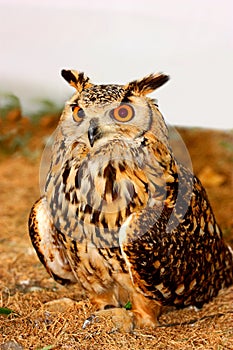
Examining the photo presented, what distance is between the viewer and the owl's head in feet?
5.95

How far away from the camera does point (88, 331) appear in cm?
208

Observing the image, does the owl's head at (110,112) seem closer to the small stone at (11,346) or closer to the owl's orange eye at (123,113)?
the owl's orange eye at (123,113)

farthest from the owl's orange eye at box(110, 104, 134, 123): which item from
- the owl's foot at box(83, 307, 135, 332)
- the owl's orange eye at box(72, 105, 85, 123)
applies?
the owl's foot at box(83, 307, 135, 332)

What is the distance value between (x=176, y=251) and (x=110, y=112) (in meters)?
0.59

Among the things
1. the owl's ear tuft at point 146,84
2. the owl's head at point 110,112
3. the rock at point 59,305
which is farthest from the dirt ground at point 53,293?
the owl's ear tuft at point 146,84

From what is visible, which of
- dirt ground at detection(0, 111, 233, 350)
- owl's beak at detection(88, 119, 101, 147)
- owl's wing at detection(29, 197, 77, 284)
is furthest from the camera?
owl's wing at detection(29, 197, 77, 284)

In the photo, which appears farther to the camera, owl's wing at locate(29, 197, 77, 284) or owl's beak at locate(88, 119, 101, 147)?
owl's wing at locate(29, 197, 77, 284)

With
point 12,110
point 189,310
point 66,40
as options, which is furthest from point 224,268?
point 12,110

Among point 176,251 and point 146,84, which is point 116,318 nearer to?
point 176,251

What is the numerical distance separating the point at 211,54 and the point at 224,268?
1.03 meters

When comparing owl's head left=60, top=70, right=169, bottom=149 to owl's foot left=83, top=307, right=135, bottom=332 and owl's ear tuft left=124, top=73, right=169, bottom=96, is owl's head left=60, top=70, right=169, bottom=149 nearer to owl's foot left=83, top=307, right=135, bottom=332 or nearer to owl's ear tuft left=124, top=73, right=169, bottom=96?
owl's ear tuft left=124, top=73, right=169, bottom=96

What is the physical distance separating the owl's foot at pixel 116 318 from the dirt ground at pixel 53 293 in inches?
0.6

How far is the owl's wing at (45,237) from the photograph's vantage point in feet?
7.36

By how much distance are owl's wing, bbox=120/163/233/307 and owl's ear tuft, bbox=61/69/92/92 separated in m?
0.47
